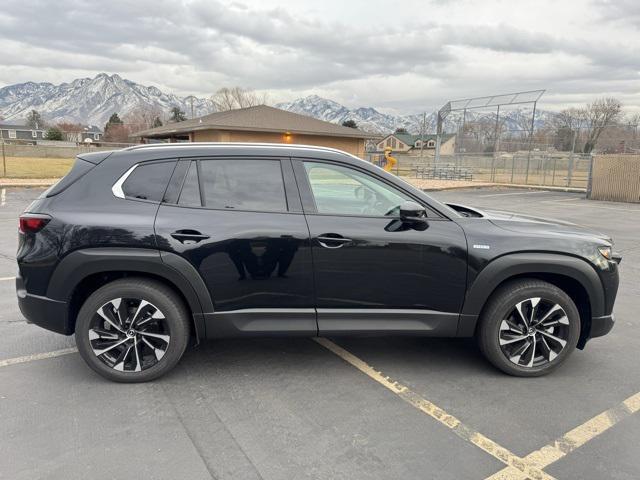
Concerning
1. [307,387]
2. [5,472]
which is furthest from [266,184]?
[5,472]

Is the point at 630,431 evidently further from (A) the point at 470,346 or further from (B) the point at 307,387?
(B) the point at 307,387

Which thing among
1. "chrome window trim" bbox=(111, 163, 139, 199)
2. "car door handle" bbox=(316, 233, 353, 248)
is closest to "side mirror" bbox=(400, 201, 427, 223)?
"car door handle" bbox=(316, 233, 353, 248)

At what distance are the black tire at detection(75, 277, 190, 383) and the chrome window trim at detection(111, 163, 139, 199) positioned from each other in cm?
61

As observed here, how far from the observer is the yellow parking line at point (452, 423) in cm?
258

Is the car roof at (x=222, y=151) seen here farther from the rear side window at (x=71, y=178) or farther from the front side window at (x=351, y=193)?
the rear side window at (x=71, y=178)

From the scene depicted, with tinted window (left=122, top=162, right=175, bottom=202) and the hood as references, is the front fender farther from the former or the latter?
tinted window (left=122, top=162, right=175, bottom=202)

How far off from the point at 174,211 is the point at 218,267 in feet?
1.64

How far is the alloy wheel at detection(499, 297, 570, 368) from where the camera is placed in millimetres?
3523

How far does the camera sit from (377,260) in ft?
11.1

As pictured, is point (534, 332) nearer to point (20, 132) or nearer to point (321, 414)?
point (321, 414)

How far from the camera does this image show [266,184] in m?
3.46

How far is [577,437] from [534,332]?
0.85 m

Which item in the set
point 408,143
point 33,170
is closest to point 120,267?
point 33,170

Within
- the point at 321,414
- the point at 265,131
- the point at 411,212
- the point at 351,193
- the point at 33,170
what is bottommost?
the point at 321,414
